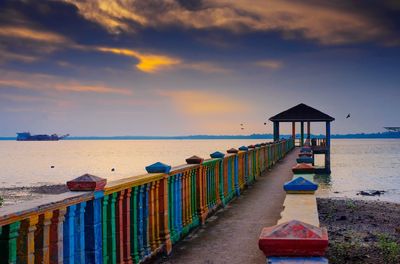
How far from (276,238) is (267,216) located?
722cm

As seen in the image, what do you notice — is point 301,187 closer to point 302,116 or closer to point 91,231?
point 91,231

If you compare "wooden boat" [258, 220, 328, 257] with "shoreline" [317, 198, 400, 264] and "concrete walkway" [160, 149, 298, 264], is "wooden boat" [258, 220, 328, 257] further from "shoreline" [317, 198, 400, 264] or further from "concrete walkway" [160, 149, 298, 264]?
"shoreline" [317, 198, 400, 264]

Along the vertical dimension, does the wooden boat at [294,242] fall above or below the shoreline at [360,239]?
above

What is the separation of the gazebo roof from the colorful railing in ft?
119

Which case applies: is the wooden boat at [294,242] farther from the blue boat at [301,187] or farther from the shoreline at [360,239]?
the shoreline at [360,239]

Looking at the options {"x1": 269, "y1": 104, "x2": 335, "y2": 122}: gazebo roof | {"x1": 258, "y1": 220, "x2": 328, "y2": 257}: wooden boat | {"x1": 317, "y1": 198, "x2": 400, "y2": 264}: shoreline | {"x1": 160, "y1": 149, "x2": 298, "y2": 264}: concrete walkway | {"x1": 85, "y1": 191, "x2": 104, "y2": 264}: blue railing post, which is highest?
{"x1": 269, "y1": 104, "x2": 335, "y2": 122}: gazebo roof

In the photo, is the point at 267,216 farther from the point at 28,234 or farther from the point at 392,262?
the point at 28,234

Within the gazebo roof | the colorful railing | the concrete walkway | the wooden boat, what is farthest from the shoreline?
the gazebo roof

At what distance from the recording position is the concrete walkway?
6.93 meters

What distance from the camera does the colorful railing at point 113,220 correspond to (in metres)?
3.70

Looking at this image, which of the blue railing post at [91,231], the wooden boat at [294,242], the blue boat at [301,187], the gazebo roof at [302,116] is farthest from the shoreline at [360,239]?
the gazebo roof at [302,116]

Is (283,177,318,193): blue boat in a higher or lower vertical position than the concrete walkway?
higher

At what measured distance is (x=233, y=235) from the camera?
27.4ft

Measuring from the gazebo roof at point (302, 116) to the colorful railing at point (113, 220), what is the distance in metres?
36.3
